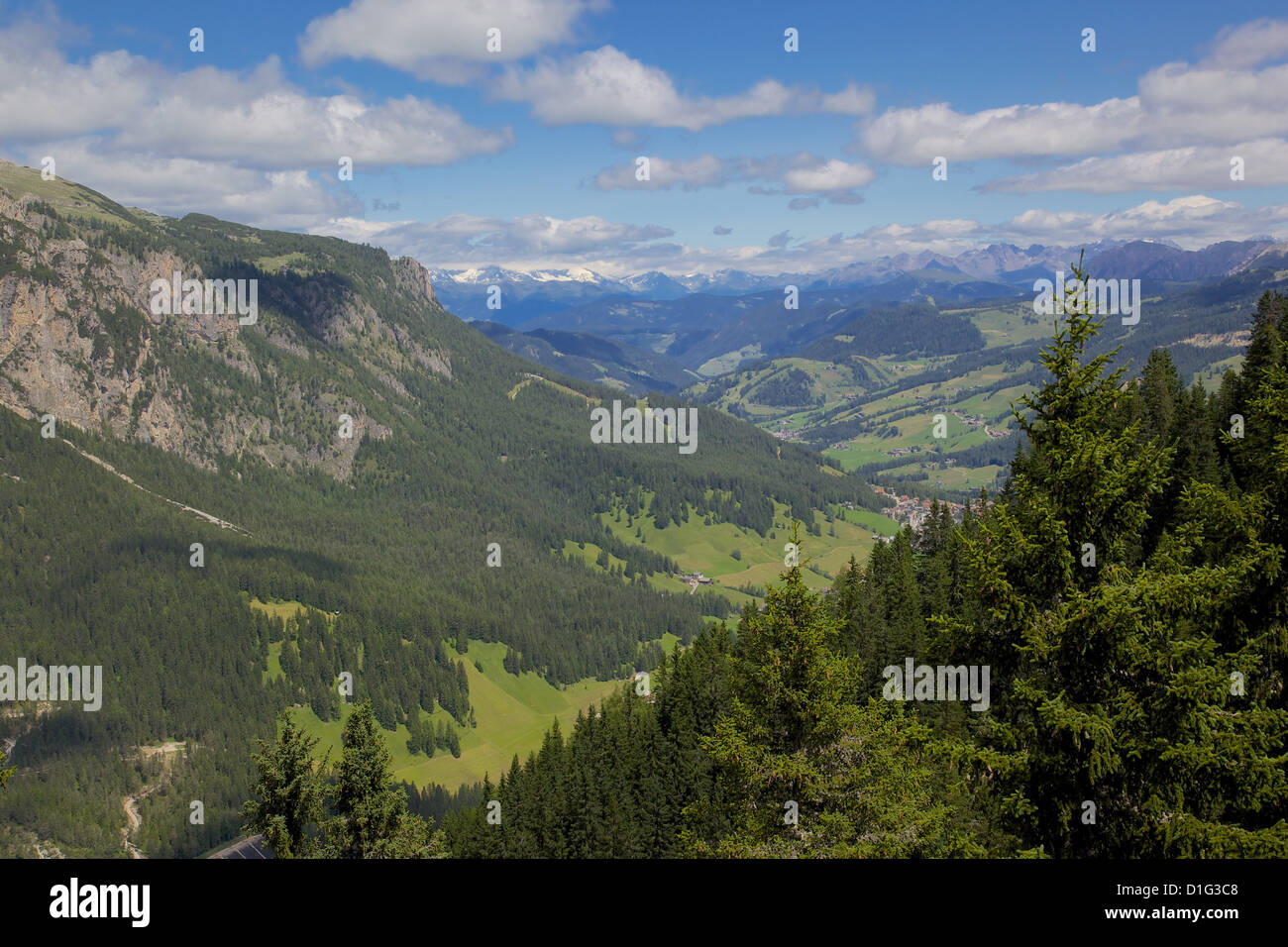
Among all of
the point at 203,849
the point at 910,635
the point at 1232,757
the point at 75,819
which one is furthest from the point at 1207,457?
the point at 75,819

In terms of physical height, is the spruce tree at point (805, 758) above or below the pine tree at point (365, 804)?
above

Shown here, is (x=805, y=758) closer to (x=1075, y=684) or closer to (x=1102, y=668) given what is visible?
(x=1075, y=684)

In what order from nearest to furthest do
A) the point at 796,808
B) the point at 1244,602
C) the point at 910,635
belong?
the point at 1244,602 → the point at 796,808 → the point at 910,635

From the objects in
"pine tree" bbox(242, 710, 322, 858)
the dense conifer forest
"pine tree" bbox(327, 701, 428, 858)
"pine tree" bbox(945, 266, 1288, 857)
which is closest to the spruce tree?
the dense conifer forest

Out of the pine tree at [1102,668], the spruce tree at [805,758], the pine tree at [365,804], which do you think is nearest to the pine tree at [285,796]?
the pine tree at [365,804]

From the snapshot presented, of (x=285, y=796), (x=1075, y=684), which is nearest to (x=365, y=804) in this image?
(x=285, y=796)

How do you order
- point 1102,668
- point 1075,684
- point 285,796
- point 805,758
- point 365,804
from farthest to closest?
point 365,804, point 285,796, point 805,758, point 1075,684, point 1102,668

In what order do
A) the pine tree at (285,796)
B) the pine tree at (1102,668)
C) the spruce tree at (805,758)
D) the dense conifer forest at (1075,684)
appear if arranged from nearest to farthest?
the pine tree at (1102,668) < the dense conifer forest at (1075,684) < the spruce tree at (805,758) < the pine tree at (285,796)

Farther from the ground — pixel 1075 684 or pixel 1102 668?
pixel 1102 668

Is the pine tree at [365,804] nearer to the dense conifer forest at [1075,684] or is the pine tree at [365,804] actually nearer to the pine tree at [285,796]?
the pine tree at [285,796]

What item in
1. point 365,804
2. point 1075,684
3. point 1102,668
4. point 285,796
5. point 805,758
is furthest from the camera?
point 365,804
